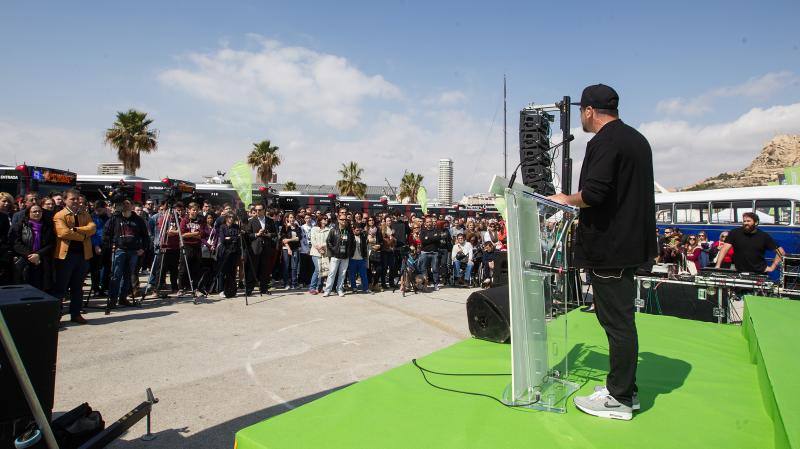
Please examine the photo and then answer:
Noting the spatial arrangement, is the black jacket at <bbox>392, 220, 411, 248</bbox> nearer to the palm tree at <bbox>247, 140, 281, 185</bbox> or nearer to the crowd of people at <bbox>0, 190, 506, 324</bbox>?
the crowd of people at <bbox>0, 190, 506, 324</bbox>

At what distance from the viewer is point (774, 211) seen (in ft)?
46.3

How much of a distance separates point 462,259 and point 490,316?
28.7 feet

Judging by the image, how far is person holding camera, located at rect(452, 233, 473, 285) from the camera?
13.2 m

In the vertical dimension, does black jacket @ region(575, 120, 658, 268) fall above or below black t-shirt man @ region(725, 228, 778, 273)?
above

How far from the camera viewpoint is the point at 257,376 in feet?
15.3

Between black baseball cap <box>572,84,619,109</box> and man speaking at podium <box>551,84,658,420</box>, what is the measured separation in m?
0.02

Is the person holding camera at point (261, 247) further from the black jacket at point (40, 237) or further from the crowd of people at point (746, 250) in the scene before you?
the crowd of people at point (746, 250)

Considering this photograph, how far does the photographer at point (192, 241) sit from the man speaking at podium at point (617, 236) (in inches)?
352

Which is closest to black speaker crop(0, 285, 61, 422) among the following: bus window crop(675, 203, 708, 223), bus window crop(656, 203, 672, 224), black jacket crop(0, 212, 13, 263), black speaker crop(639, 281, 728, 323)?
Answer: black jacket crop(0, 212, 13, 263)

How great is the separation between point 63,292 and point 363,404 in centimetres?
625

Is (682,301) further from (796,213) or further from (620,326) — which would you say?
(796,213)

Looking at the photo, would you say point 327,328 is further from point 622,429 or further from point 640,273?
point 640,273

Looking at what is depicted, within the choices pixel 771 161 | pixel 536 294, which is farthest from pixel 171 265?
pixel 771 161

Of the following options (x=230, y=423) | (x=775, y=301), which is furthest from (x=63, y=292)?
(x=775, y=301)
